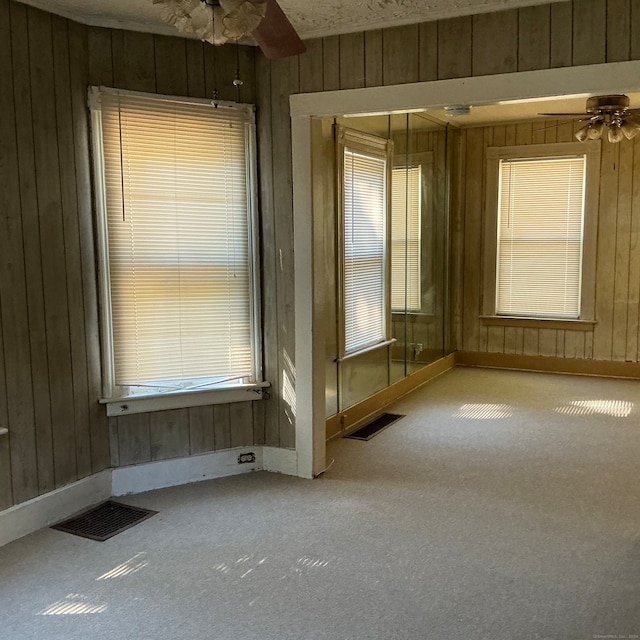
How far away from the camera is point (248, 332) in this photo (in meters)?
4.02

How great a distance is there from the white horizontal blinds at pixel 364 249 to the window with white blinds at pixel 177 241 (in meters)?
1.05

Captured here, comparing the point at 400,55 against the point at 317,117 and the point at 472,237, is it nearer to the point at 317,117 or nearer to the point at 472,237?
the point at 317,117

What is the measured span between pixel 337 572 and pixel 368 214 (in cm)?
295

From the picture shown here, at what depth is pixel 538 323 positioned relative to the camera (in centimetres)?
701

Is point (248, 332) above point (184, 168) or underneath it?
underneath

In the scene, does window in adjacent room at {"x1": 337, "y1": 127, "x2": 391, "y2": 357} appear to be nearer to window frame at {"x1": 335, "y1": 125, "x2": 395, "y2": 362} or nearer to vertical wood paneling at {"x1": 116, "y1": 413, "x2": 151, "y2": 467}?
window frame at {"x1": 335, "y1": 125, "x2": 395, "y2": 362}

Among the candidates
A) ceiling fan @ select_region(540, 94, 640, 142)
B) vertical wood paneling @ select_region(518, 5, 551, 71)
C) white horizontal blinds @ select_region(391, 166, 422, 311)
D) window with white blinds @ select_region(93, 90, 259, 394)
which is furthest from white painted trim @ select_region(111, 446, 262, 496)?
ceiling fan @ select_region(540, 94, 640, 142)

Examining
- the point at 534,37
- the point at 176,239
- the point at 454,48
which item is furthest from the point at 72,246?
the point at 534,37

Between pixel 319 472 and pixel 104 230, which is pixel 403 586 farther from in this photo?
pixel 104 230

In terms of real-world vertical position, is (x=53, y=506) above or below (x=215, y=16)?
below

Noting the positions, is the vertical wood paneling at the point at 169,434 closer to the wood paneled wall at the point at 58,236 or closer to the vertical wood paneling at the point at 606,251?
the wood paneled wall at the point at 58,236

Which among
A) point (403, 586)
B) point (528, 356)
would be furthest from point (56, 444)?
point (528, 356)

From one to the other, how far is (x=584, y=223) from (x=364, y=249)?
2840mm

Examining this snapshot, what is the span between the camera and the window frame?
4598mm
